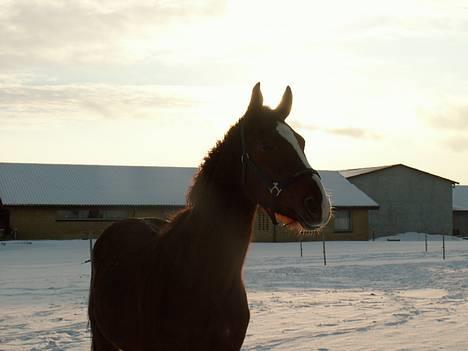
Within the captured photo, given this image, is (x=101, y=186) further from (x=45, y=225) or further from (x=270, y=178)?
(x=270, y=178)

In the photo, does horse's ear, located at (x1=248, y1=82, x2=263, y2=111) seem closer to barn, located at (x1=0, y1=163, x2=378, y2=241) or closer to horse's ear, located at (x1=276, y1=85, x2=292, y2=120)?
horse's ear, located at (x1=276, y1=85, x2=292, y2=120)

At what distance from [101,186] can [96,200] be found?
3724 millimetres

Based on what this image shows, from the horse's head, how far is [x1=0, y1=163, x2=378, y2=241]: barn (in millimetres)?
40109

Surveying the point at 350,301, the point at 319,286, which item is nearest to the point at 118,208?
the point at 319,286

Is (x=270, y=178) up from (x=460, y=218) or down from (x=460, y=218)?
up

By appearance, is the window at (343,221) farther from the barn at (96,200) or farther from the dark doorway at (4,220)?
the dark doorway at (4,220)

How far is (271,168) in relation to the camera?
13.7ft

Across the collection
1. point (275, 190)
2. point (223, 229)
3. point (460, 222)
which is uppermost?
point (275, 190)

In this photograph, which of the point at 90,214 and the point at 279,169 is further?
the point at 90,214

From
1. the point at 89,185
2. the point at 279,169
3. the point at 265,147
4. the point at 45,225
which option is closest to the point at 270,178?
the point at 279,169

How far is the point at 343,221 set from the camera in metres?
52.9

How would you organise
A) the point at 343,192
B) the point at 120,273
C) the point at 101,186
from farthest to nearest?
the point at 343,192 < the point at 101,186 < the point at 120,273

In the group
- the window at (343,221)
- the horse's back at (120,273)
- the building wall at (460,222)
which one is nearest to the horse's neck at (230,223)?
the horse's back at (120,273)

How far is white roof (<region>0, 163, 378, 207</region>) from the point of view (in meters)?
45.6
